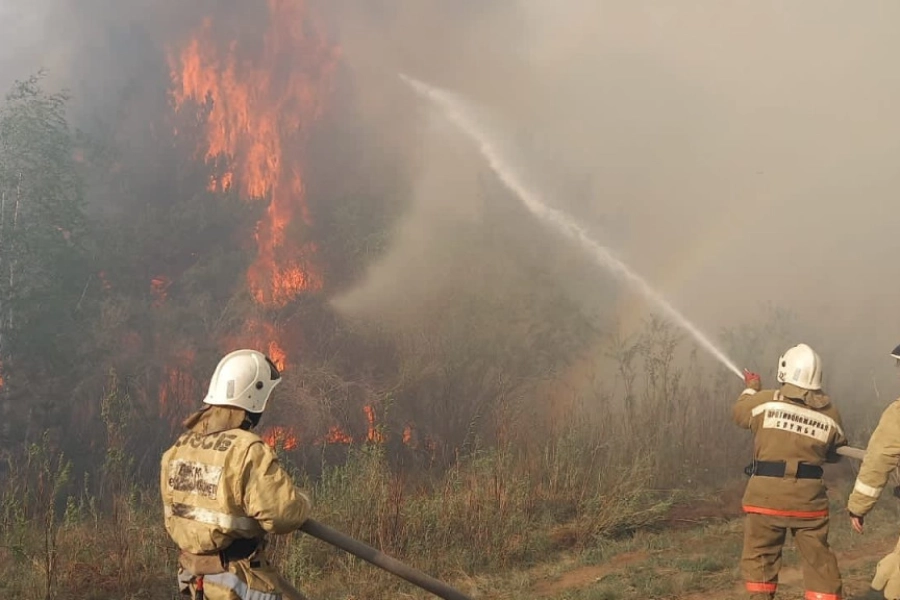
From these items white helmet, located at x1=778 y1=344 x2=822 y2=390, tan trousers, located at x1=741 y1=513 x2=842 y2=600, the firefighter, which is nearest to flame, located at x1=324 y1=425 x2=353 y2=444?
tan trousers, located at x1=741 y1=513 x2=842 y2=600

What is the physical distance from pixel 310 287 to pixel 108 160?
6.04 metres

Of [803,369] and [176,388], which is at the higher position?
[803,369]

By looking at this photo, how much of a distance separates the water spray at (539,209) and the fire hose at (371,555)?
12.1m

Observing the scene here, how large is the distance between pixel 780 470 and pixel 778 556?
670 mm

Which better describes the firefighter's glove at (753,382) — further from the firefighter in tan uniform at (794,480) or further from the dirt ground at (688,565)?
the dirt ground at (688,565)

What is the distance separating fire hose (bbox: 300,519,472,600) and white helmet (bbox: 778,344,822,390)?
2975 millimetres

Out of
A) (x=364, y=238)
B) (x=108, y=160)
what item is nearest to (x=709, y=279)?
(x=364, y=238)

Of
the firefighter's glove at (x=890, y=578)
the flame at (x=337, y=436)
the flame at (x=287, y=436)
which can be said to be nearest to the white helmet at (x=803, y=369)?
the firefighter's glove at (x=890, y=578)

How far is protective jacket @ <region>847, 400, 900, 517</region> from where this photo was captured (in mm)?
3941

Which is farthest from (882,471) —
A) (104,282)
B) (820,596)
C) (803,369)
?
(104,282)

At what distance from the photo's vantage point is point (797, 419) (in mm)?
4734

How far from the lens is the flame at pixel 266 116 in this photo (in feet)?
52.0

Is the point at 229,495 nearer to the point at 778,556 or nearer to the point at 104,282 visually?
the point at 778,556

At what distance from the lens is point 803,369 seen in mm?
4805
